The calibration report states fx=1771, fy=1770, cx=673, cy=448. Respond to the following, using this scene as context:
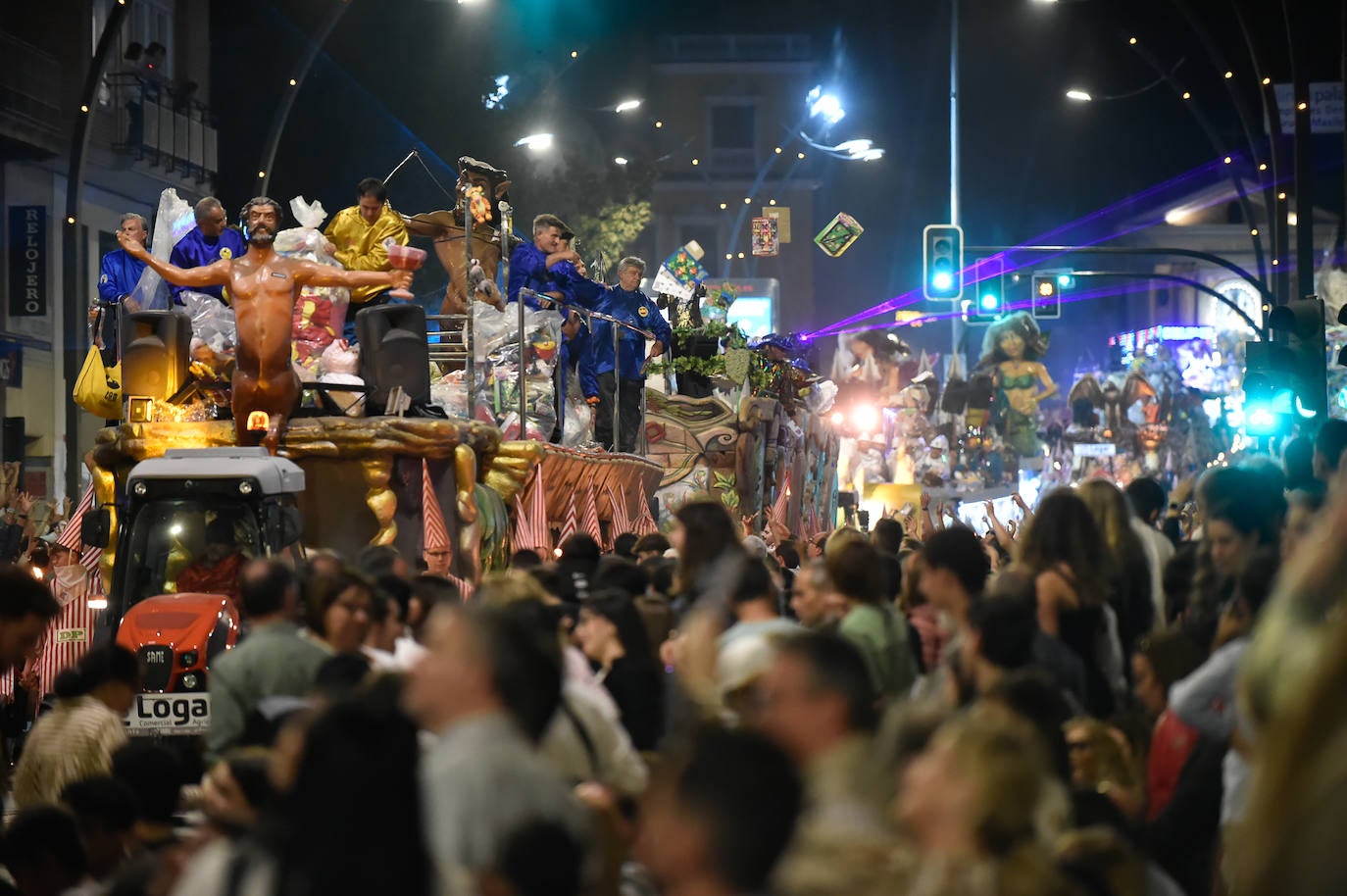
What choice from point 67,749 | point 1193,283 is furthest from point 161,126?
point 67,749

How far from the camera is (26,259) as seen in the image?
28906mm

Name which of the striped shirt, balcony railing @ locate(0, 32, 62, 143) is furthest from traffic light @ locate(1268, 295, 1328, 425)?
balcony railing @ locate(0, 32, 62, 143)

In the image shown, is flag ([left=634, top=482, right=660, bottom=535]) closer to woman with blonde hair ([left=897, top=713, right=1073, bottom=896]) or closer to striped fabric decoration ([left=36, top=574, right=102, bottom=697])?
striped fabric decoration ([left=36, top=574, right=102, bottom=697])

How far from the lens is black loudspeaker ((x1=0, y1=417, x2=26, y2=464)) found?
1107 inches

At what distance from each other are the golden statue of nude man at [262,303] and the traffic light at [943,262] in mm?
11335

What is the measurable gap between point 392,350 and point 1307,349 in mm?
8894

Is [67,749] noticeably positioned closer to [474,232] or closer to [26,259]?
[474,232]

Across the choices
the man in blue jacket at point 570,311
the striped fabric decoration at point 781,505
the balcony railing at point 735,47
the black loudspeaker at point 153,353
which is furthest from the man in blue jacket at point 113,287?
the balcony railing at point 735,47

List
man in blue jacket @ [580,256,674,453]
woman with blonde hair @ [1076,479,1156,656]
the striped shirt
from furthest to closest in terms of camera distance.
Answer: man in blue jacket @ [580,256,674,453] < woman with blonde hair @ [1076,479,1156,656] < the striped shirt

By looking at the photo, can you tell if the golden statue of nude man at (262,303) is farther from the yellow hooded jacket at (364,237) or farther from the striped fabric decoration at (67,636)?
the yellow hooded jacket at (364,237)

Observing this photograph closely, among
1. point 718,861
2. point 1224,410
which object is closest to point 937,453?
point 1224,410

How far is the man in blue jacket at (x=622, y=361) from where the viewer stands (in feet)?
68.8

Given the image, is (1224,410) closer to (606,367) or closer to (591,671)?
(606,367)

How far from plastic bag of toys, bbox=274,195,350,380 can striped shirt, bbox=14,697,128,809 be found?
34.8ft
